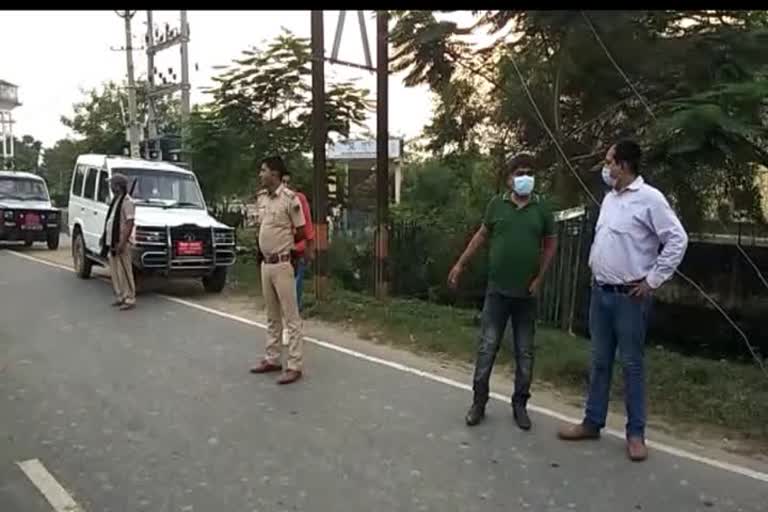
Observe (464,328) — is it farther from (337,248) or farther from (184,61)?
(184,61)

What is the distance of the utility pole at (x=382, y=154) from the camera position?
9906 millimetres

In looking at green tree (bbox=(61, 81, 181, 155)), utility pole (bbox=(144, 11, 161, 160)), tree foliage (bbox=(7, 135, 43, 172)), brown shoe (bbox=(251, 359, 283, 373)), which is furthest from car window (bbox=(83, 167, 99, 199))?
tree foliage (bbox=(7, 135, 43, 172))

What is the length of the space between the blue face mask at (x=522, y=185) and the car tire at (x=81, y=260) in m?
9.91

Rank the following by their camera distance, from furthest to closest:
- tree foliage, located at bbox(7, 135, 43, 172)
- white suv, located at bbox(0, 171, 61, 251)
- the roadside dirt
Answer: tree foliage, located at bbox(7, 135, 43, 172), white suv, located at bbox(0, 171, 61, 251), the roadside dirt

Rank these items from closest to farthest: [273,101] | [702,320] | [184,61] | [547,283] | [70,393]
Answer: [70,393] < [547,283] < [702,320] < [273,101] < [184,61]

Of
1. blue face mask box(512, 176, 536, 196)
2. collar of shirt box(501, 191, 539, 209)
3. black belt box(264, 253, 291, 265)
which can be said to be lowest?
black belt box(264, 253, 291, 265)

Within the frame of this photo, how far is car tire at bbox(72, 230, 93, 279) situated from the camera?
43.0 feet

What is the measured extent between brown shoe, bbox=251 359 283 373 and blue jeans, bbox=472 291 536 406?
2148 millimetres

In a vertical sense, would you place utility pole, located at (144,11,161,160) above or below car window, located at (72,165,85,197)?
above

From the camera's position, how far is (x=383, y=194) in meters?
10.6

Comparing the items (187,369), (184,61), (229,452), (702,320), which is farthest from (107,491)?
(184,61)

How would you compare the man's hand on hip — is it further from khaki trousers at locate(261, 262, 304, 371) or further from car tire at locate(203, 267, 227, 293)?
car tire at locate(203, 267, 227, 293)

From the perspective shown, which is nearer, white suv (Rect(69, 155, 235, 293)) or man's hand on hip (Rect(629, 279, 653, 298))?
man's hand on hip (Rect(629, 279, 653, 298))

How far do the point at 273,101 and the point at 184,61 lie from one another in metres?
8.83
